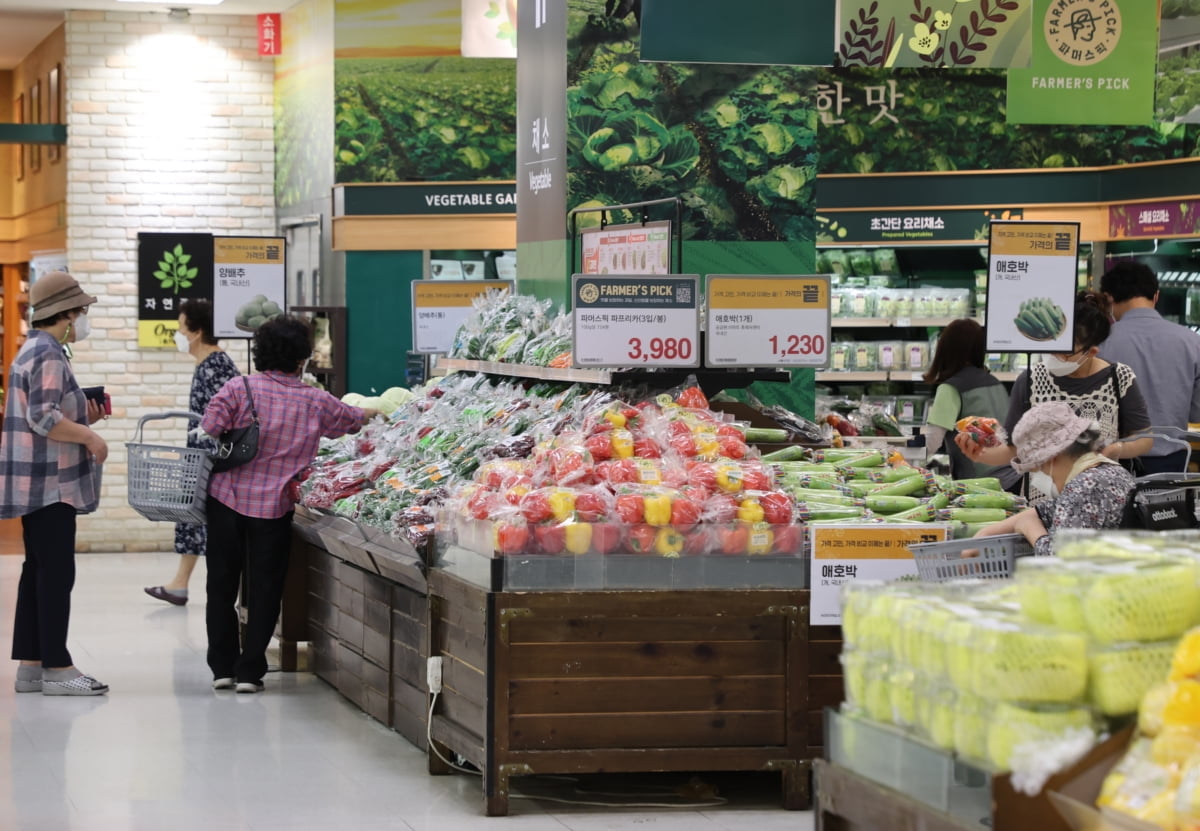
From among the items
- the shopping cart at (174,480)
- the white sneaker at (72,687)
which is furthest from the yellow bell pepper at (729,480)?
the white sneaker at (72,687)

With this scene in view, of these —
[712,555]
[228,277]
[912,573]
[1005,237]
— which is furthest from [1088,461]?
[228,277]

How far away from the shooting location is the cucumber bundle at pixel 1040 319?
6.95m

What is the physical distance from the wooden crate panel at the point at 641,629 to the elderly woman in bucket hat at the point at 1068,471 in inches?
36.9

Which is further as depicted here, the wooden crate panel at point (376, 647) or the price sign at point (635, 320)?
the wooden crate panel at point (376, 647)

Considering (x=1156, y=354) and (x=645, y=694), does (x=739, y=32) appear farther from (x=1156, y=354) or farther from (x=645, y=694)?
(x=645, y=694)

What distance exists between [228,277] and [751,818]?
19.8ft

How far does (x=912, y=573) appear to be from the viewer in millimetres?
5277

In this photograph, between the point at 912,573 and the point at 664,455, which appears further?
the point at 664,455

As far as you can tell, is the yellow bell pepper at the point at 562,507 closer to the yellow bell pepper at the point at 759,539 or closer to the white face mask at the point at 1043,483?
the yellow bell pepper at the point at 759,539

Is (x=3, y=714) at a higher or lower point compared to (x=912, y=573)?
lower

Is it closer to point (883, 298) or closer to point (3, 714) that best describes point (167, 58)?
point (883, 298)

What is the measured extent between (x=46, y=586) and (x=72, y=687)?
474mm

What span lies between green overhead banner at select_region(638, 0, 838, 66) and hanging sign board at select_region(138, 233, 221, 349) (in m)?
5.27

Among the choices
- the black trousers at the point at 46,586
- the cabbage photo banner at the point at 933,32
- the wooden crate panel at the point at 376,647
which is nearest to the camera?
the wooden crate panel at the point at 376,647
